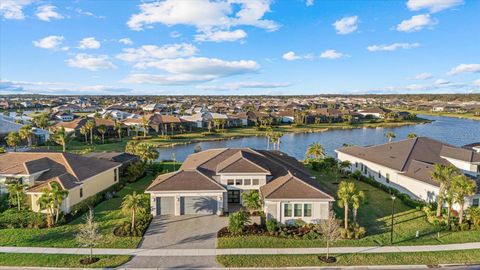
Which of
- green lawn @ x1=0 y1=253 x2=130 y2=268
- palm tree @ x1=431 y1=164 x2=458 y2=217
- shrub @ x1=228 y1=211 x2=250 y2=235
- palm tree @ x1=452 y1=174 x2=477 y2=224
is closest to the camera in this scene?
green lawn @ x1=0 y1=253 x2=130 y2=268

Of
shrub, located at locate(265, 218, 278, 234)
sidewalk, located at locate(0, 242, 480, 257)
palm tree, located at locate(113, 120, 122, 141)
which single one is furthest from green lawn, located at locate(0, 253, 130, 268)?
palm tree, located at locate(113, 120, 122, 141)

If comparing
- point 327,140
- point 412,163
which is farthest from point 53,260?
point 327,140

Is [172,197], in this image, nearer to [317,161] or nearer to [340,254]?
[340,254]

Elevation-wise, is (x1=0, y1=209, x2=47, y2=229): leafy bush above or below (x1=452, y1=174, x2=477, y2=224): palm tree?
below

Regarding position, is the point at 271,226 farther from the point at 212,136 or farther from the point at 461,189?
the point at 212,136

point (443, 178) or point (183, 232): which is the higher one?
point (443, 178)

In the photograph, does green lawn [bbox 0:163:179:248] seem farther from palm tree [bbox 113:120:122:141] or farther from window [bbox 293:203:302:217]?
palm tree [bbox 113:120:122:141]
